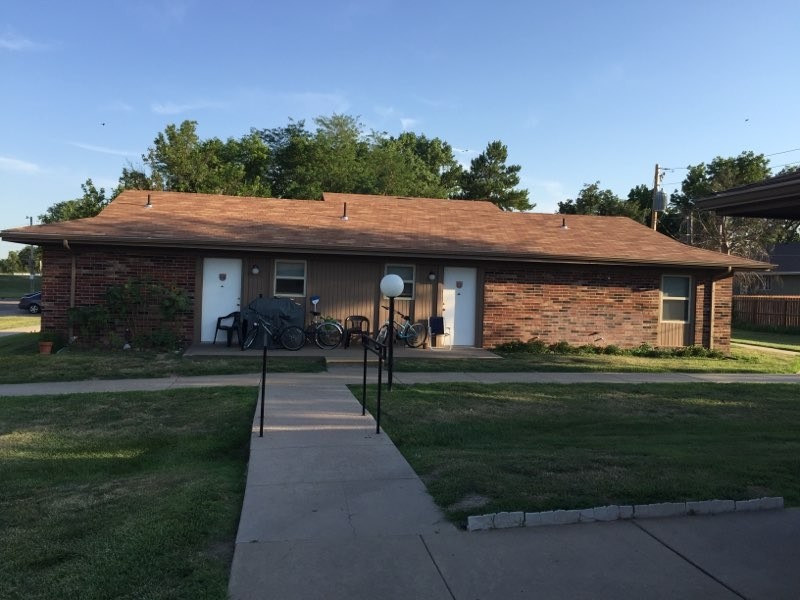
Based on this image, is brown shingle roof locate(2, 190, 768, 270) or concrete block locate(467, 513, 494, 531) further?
brown shingle roof locate(2, 190, 768, 270)

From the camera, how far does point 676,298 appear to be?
1725 cm

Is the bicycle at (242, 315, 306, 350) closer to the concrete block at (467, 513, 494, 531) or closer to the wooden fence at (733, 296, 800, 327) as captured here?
the concrete block at (467, 513, 494, 531)

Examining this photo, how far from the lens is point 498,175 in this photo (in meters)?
53.6

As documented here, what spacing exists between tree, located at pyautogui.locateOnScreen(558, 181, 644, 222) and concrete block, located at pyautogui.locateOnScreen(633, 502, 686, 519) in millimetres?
46508

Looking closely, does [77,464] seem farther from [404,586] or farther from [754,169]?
[754,169]

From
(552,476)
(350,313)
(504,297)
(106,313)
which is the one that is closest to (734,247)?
(504,297)

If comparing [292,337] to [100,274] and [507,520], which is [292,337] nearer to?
[100,274]

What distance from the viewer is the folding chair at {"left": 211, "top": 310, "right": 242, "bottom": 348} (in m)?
14.8

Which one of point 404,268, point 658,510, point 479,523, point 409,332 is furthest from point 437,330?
point 479,523

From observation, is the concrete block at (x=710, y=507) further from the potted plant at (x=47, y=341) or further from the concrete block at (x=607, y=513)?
the potted plant at (x=47, y=341)

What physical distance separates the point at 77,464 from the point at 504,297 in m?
11.5

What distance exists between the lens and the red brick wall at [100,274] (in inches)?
570

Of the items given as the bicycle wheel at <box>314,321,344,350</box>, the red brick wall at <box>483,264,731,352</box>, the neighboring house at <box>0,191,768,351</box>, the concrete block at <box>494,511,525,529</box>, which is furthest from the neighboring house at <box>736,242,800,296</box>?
the concrete block at <box>494,511,525,529</box>

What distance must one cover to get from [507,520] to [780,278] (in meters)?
43.3
